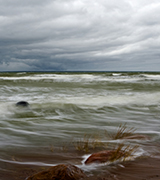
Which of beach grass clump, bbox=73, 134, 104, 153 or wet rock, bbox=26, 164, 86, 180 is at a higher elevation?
wet rock, bbox=26, 164, 86, 180

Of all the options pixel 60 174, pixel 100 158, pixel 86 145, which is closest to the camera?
pixel 60 174

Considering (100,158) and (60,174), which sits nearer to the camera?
(60,174)

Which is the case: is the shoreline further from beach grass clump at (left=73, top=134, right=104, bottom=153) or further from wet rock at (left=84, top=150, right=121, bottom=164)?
beach grass clump at (left=73, top=134, right=104, bottom=153)

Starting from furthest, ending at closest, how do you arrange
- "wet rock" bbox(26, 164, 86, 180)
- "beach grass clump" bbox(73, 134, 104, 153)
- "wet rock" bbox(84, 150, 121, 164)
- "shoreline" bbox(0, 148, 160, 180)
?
"beach grass clump" bbox(73, 134, 104, 153)
"wet rock" bbox(84, 150, 121, 164)
"shoreline" bbox(0, 148, 160, 180)
"wet rock" bbox(26, 164, 86, 180)

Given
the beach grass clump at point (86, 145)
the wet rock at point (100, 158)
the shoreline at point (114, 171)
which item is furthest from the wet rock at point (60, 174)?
the beach grass clump at point (86, 145)

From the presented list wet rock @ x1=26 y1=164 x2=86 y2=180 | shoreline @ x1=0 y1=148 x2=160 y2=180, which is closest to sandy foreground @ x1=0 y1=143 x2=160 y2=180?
shoreline @ x1=0 y1=148 x2=160 y2=180

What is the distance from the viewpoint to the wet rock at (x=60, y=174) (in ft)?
7.40

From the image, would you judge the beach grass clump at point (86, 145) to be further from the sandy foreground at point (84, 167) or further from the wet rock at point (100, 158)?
the wet rock at point (100, 158)

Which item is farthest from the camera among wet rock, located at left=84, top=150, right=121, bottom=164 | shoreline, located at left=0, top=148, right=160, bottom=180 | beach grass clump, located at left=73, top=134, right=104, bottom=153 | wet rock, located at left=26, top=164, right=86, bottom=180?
beach grass clump, located at left=73, top=134, right=104, bottom=153

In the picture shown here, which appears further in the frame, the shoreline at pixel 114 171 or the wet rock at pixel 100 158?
the wet rock at pixel 100 158

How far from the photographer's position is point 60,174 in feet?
7.45

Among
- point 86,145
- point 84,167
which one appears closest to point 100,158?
point 84,167

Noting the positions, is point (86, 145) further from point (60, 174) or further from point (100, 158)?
point (60, 174)

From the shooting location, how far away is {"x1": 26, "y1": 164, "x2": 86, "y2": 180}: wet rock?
88.8 inches
